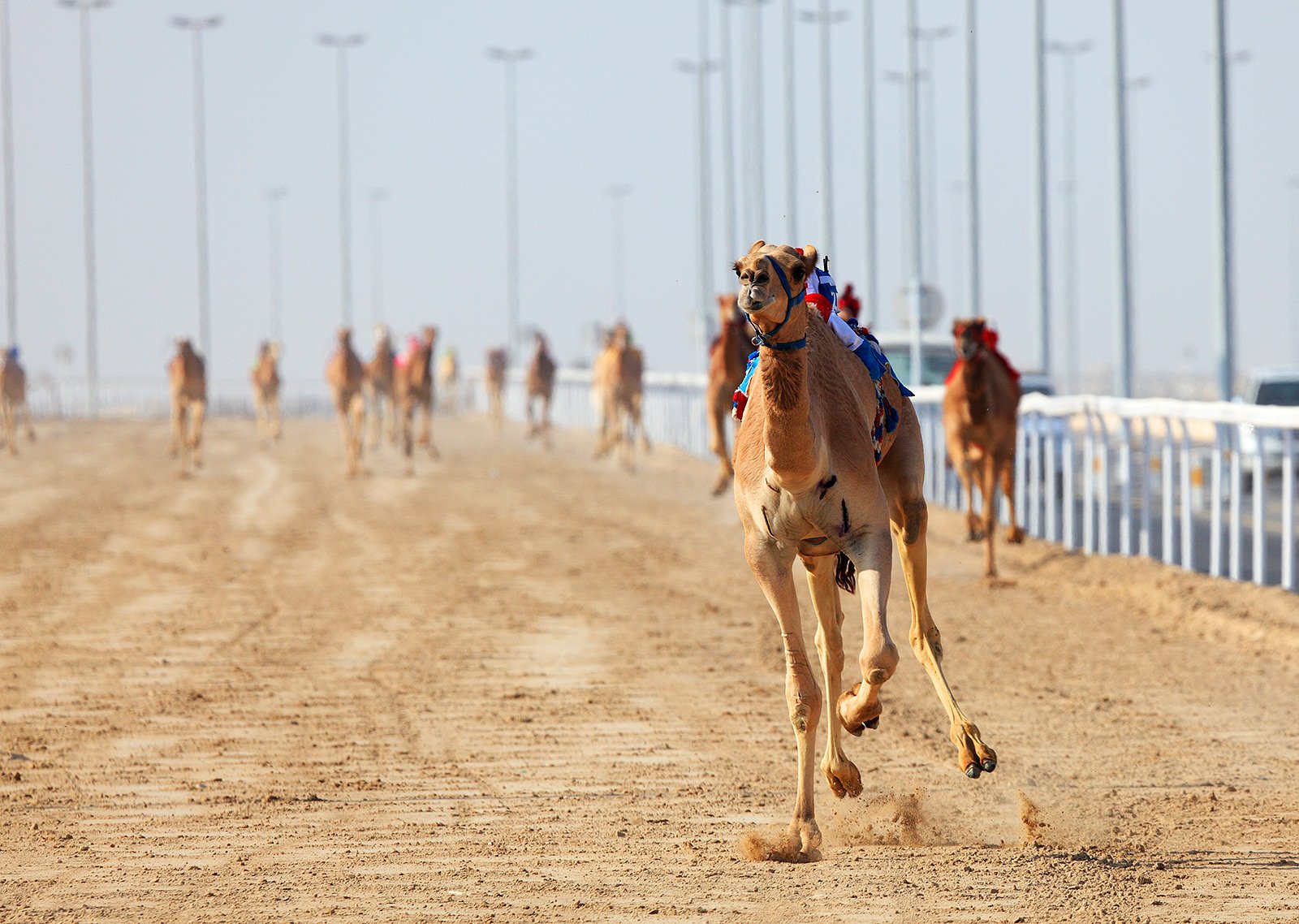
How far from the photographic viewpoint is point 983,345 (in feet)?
52.9

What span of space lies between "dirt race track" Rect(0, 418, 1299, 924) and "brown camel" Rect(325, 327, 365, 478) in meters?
12.2

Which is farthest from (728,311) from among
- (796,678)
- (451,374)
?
(451,374)

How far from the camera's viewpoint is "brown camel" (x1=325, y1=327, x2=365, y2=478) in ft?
98.4

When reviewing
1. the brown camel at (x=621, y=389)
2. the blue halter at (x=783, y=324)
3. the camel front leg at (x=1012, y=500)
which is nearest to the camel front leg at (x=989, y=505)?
the camel front leg at (x=1012, y=500)

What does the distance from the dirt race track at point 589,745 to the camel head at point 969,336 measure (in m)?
1.90

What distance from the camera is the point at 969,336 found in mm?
15945

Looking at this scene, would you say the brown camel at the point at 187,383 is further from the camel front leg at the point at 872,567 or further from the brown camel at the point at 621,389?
the camel front leg at the point at 872,567

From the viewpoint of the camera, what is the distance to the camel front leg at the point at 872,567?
649 centimetres

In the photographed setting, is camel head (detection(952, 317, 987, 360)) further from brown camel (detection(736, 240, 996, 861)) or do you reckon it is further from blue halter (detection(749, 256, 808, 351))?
blue halter (detection(749, 256, 808, 351))

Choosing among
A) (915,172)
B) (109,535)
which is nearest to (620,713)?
(109,535)

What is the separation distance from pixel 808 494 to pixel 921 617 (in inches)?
58.6

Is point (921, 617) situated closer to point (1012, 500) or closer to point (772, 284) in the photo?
point (772, 284)

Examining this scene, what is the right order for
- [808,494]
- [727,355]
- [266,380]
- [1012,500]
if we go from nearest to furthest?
[808,494] < [1012,500] < [727,355] < [266,380]

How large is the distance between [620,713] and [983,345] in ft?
25.1
